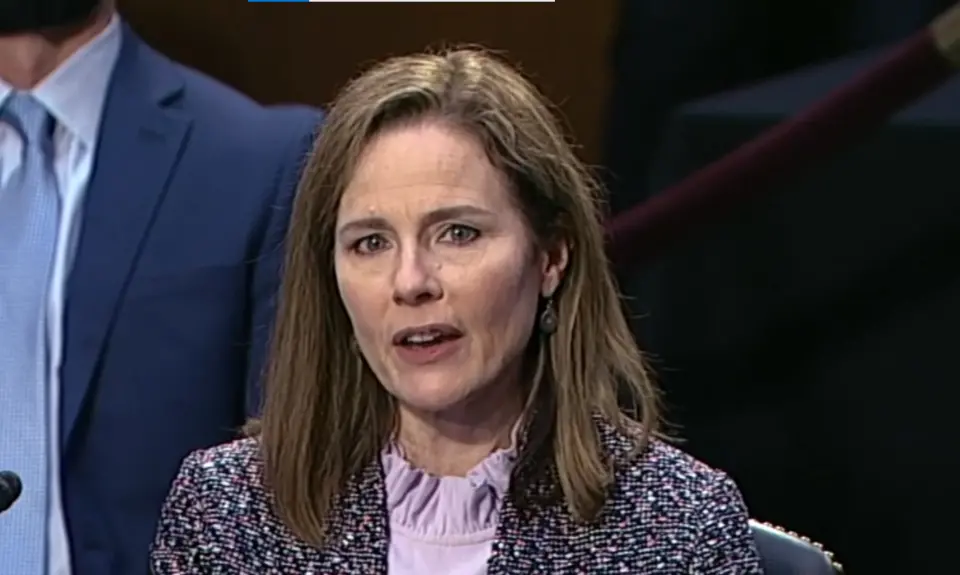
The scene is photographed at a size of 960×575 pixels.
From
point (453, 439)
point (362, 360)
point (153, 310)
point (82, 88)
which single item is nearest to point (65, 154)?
point (82, 88)

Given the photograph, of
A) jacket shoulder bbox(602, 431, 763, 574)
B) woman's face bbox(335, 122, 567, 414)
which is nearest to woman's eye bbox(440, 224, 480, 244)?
woman's face bbox(335, 122, 567, 414)

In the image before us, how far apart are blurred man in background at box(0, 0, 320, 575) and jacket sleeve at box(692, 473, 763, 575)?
1.71 ft

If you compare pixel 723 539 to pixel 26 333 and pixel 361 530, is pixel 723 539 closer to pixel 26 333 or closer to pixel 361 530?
pixel 361 530

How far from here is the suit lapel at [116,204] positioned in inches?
61.7

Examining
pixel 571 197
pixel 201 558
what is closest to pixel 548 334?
pixel 571 197

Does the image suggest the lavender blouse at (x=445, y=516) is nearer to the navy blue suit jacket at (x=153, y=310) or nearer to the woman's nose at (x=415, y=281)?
the woman's nose at (x=415, y=281)

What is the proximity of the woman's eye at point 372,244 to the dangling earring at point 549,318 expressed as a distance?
153mm

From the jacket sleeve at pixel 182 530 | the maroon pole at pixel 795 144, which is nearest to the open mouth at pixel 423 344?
the jacket sleeve at pixel 182 530

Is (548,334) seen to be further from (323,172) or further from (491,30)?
(491,30)

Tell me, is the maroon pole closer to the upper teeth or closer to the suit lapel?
the suit lapel

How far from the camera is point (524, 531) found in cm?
126

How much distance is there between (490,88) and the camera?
50.2 inches

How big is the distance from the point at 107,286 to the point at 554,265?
502 mm

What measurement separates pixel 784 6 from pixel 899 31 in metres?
0.13
